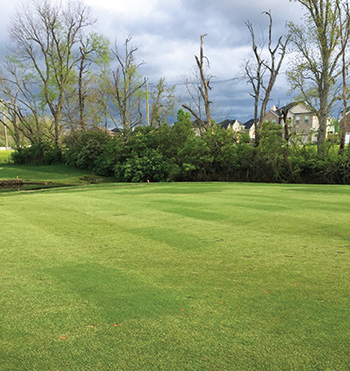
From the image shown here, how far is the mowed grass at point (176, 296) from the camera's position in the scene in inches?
87.1

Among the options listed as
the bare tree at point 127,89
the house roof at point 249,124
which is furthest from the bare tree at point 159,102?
the house roof at point 249,124

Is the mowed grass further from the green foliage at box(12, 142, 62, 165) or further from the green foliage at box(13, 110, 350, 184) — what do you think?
the green foliage at box(12, 142, 62, 165)

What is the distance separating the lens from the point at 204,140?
24172 millimetres

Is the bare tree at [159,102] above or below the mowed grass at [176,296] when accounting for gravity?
above

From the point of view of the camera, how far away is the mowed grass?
2213mm

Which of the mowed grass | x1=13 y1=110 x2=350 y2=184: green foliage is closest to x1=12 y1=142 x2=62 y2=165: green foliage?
x1=13 y1=110 x2=350 y2=184: green foliage

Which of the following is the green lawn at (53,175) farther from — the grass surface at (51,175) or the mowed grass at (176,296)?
the mowed grass at (176,296)

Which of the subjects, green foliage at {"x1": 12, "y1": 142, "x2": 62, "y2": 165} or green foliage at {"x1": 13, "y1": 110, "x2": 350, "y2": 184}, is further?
green foliage at {"x1": 12, "y1": 142, "x2": 62, "y2": 165}

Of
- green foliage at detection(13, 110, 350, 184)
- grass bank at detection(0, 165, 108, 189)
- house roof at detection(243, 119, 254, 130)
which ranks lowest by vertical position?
grass bank at detection(0, 165, 108, 189)

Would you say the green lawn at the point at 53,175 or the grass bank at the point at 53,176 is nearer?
the grass bank at the point at 53,176

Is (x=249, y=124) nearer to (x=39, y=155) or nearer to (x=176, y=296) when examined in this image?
(x=39, y=155)

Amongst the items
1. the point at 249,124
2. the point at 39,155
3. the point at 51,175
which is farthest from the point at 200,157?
the point at 249,124

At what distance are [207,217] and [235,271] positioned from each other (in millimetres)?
3121

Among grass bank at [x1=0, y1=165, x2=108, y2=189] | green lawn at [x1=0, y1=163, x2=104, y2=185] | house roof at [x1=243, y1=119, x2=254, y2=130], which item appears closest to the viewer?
grass bank at [x1=0, y1=165, x2=108, y2=189]
